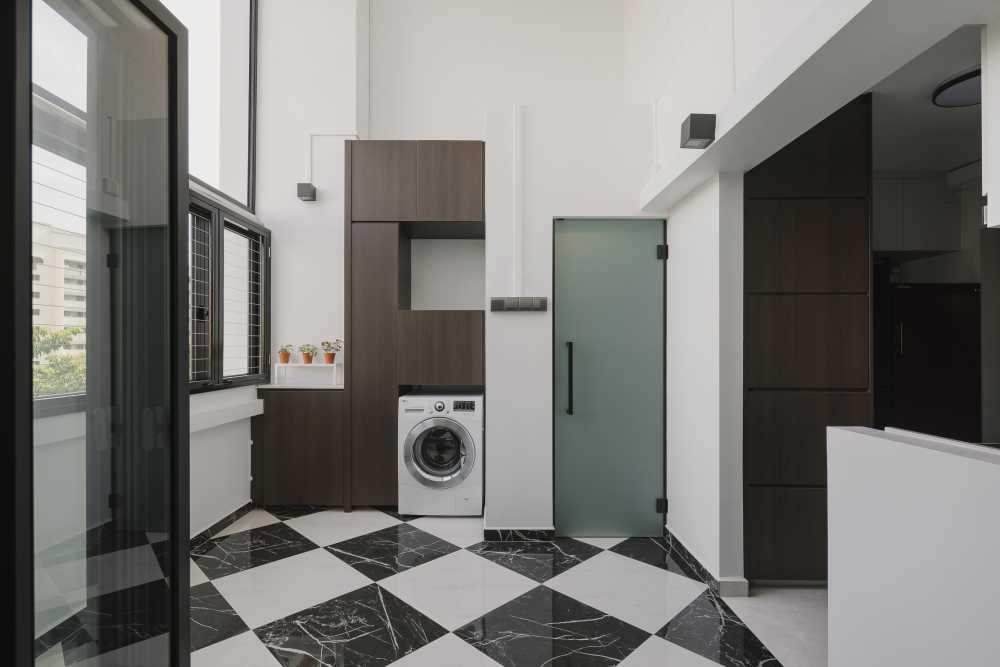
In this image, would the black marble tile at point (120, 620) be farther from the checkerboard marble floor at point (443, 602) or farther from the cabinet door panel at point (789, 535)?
the cabinet door panel at point (789, 535)

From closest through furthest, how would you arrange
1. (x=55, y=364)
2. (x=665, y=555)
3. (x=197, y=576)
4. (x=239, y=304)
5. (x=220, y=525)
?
1. (x=55, y=364)
2. (x=197, y=576)
3. (x=665, y=555)
4. (x=220, y=525)
5. (x=239, y=304)

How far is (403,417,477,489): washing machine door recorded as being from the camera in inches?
122

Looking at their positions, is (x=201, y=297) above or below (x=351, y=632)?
above

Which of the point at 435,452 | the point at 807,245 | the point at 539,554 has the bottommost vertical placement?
the point at 539,554

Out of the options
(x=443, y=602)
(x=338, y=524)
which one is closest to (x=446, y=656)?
(x=443, y=602)

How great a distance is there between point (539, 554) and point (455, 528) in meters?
0.61

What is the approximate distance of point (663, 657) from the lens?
5.69 ft

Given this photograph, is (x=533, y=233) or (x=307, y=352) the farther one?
(x=307, y=352)

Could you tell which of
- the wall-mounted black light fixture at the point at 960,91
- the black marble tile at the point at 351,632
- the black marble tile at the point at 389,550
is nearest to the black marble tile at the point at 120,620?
the black marble tile at the point at 351,632

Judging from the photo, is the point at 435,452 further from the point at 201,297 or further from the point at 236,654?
the point at 201,297

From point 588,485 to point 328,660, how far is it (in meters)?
1.61

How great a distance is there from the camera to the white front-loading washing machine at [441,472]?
3.10m

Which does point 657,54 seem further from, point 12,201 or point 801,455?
point 12,201

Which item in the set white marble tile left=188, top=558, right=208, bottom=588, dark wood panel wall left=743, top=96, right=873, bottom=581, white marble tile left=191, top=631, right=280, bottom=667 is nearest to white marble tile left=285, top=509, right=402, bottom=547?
white marble tile left=188, top=558, right=208, bottom=588
